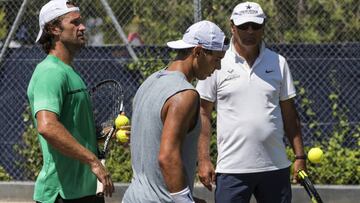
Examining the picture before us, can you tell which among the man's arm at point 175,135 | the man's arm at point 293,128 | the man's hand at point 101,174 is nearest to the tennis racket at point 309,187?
the man's arm at point 293,128

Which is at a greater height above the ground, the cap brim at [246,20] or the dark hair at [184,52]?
the dark hair at [184,52]

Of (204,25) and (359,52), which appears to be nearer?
(204,25)

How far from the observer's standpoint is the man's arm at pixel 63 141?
4.68 metres

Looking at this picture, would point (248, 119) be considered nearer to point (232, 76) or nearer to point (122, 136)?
point (232, 76)

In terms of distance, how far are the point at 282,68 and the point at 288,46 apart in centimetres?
355

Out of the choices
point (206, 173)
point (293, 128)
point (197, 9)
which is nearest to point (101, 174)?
point (206, 173)

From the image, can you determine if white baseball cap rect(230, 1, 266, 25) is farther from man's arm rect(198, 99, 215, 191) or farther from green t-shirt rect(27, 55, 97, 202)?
green t-shirt rect(27, 55, 97, 202)

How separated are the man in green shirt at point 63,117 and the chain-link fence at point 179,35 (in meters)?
4.44

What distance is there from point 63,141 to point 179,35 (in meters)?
5.26

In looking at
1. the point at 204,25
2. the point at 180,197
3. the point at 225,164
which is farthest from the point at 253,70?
the point at 180,197

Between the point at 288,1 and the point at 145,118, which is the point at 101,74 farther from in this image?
the point at 145,118

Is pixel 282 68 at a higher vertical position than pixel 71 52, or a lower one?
lower

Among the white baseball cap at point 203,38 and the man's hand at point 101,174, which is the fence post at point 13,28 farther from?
the white baseball cap at point 203,38

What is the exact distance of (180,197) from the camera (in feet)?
13.6
